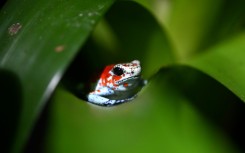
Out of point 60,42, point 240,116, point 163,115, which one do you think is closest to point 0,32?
point 60,42

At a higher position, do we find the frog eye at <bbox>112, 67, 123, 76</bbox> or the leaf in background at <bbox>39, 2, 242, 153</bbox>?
the frog eye at <bbox>112, 67, 123, 76</bbox>

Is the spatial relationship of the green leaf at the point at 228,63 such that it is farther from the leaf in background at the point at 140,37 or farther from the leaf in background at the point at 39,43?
the leaf in background at the point at 39,43

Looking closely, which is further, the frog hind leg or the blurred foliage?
the frog hind leg

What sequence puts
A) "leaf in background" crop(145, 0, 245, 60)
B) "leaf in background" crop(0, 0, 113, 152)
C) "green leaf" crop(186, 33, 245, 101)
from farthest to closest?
"leaf in background" crop(145, 0, 245, 60) < "green leaf" crop(186, 33, 245, 101) < "leaf in background" crop(0, 0, 113, 152)

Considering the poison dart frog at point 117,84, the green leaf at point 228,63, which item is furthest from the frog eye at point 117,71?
the green leaf at point 228,63

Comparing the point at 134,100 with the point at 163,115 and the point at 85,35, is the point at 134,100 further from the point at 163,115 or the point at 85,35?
the point at 85,35

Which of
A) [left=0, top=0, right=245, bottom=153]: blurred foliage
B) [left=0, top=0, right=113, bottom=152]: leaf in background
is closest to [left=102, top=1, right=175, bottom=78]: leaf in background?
[left=0, top=0, right=245, bottom=153]: blurred foliage

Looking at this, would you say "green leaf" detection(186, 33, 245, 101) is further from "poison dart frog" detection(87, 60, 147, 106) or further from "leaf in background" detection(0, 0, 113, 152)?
"leaf in background" detection(0, 0, 113, 152)
